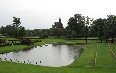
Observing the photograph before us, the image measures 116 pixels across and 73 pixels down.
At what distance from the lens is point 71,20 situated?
153 metres

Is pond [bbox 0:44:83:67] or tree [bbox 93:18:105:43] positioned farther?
tree [bbox 93:18:105:43]

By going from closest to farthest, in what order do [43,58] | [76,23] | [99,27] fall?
[43,58] < [99,27] < [76,23]

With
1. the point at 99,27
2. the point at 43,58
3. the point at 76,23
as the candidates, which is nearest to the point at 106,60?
the point at 43,58

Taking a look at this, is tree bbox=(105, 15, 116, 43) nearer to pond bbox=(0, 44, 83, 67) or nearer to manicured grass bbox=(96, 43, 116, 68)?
pond bbox=(0, 44, 83, 67)

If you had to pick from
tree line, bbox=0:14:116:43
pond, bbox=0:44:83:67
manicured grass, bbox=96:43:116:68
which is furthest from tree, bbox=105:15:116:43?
manicured grass, bbox=96:43:116:68

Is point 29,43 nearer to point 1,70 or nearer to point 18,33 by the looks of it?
point 18,33

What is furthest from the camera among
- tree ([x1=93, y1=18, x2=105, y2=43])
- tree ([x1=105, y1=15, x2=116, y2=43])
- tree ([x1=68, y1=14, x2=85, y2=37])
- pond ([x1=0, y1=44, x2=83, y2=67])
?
tree ([x1=68, y1=14, x2=85, y2=37])

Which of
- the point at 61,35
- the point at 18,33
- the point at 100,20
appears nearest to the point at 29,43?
the point at 18,33

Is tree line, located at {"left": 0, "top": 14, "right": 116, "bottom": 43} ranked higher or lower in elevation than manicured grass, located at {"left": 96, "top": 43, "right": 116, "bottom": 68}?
higher

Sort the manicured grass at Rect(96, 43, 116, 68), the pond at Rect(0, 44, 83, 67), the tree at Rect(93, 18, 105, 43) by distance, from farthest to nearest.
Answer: the tree at Rect(93, 18, 105, 43) → the pond at Rect(0, 44, 83, 67) → the manicured grass at Rect(96, 43, 116, 68)

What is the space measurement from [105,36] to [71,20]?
45627mm

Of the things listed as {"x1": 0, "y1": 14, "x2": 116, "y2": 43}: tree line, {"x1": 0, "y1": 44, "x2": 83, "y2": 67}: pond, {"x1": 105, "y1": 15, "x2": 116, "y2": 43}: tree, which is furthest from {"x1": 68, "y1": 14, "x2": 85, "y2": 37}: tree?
{"x1": 0, "y1": 44, "x2": 83, "y2": 67}: pond

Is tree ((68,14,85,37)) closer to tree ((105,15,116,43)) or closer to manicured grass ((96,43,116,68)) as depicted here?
tree ((105,15,116,43))

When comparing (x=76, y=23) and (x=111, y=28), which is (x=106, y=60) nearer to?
(x=111, y=28)
